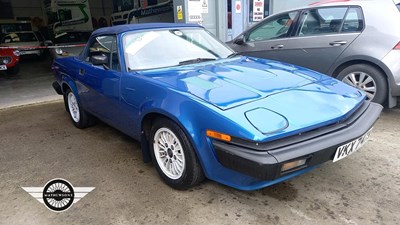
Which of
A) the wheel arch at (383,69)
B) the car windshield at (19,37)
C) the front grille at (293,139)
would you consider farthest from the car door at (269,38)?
the car windshield at (19,37)

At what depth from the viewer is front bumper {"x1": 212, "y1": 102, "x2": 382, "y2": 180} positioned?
2053 mm

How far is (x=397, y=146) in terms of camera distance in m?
3.53

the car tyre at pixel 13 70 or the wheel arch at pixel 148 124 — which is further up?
the wheel arch at pixel 148 124

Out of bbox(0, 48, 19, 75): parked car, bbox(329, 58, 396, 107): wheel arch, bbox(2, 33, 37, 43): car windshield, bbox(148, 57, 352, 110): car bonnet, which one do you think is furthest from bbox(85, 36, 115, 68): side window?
bbox(2, 33, 37, 43): car windshield

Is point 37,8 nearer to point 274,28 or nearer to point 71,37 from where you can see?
point 71,37

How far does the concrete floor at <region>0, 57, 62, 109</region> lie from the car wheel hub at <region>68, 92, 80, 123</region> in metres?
2.25

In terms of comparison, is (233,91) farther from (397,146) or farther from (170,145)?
(397,146)

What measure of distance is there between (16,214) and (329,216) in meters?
2.47

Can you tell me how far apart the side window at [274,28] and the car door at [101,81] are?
2.76 metres

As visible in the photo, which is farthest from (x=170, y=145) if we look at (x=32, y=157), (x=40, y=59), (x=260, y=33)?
(x=40, y=59)

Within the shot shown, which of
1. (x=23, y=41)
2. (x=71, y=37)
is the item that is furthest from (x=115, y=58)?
(x=23, y=41)

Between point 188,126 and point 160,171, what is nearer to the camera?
point 188,126

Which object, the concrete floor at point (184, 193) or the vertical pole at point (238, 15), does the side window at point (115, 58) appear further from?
the vertical pole at point (238, 15)

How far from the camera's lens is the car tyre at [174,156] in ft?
8.25
